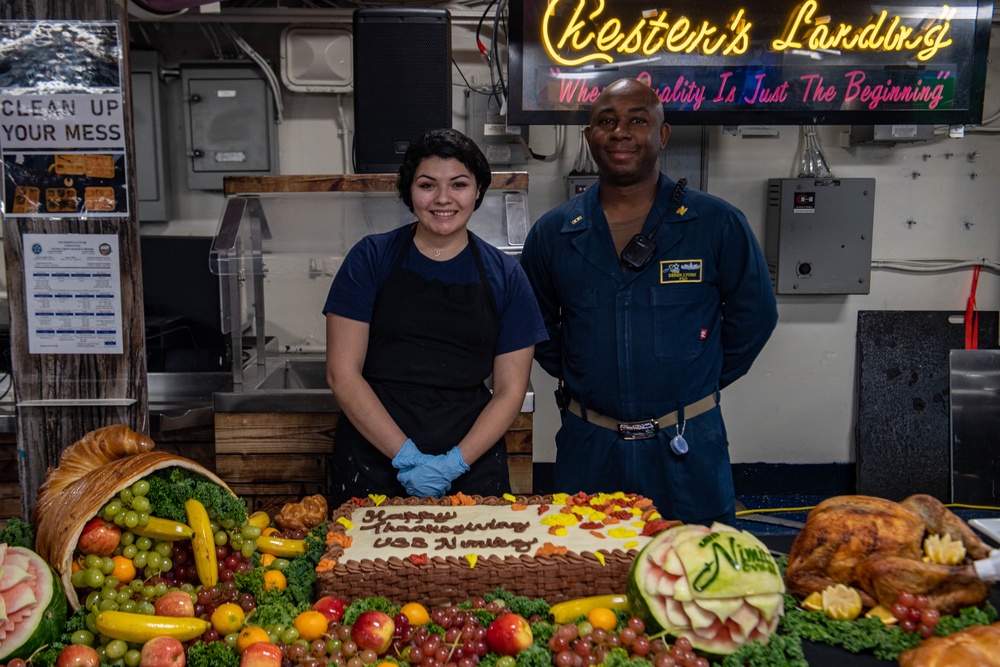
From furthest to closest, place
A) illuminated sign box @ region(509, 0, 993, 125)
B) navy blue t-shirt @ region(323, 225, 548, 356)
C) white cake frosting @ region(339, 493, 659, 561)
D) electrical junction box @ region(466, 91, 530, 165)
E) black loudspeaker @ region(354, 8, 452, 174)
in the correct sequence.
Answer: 1. electrical junction box @ region(466, 91, 530, 165)
2. illuminated sign box @ region(509, 0, 993, 125)
3. black loudspeaker @ region(354, 8, 452, 174)
4. navy blue t-shirt @ region(323, 225, 548, 356)
5. white cake frosting @ region(339, 493, 659, 561)

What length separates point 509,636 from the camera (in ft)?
4.52

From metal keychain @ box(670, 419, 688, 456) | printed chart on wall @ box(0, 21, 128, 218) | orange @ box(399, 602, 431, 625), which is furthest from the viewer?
metal keychain @ box(670, 419, 688, 456)

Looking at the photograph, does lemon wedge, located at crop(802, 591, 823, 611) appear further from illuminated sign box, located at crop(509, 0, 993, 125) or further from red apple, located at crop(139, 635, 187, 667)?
illuminated sign box, located at crop(509, 0, 993, 125)

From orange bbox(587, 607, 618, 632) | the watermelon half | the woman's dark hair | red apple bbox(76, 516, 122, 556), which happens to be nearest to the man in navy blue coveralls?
the woman's dark hair

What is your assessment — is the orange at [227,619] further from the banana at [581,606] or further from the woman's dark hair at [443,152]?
the woman's dark hair at [443,152]

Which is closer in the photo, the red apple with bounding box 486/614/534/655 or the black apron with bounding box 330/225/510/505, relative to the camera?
the red apple with bounding box 486/614/534/655

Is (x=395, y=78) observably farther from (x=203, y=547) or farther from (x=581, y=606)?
(x=581, y=606)

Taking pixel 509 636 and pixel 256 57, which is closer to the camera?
pixel 509 636

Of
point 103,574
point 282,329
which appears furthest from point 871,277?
point 103,574

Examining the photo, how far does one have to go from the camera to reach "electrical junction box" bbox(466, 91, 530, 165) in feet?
14.5

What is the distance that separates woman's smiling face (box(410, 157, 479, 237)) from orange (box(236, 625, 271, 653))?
1162mm

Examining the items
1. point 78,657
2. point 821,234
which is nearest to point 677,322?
point 78,657

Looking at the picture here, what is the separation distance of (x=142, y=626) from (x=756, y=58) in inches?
136

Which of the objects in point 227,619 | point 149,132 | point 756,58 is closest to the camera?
point 227,619
